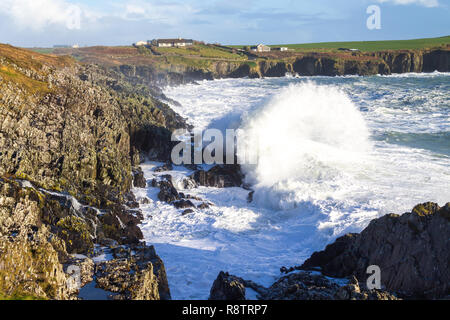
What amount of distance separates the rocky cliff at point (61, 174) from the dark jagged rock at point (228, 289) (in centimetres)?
134

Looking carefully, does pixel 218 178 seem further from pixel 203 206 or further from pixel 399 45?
pixel 399 45

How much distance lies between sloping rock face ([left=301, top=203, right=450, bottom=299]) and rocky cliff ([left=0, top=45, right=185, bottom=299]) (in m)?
4.81

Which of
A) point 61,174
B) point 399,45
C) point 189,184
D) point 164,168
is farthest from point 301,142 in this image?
point 399,45

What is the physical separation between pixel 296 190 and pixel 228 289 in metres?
9.05

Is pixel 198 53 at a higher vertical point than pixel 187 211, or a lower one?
higher

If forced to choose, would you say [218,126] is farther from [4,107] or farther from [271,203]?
[4,107]

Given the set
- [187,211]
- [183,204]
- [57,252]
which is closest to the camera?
[57,252]

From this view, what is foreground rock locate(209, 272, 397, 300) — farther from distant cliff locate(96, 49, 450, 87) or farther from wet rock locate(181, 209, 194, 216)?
distant cliff locate(96, 49, 450, 87)

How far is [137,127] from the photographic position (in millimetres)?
23219

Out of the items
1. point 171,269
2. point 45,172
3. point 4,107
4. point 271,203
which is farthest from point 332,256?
point 4,107

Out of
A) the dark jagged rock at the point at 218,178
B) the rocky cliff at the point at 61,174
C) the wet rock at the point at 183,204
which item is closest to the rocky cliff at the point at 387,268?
the rocky cliff at the point at 61,174

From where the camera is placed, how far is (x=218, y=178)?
19422mm

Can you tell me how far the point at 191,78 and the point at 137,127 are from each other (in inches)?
2372

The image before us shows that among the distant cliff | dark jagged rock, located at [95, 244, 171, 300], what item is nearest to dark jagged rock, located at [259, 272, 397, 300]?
dark jagged rock, located at [95, 244, 171, 300]
